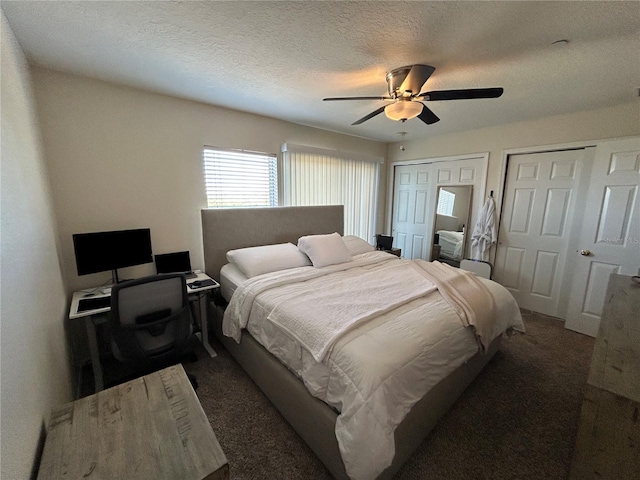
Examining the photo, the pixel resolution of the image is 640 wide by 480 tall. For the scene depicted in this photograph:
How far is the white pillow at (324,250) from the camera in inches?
106

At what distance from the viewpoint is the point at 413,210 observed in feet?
14.2

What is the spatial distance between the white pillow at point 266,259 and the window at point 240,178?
0.66 m

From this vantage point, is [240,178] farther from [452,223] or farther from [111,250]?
[452,223]

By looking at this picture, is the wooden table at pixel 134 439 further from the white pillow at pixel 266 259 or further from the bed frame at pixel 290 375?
the white pillow at pixel 266 259

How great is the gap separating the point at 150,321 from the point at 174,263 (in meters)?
0.95

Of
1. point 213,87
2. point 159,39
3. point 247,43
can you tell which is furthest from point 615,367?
point 213,87

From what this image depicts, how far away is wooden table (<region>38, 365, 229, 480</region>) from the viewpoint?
0.80 metres

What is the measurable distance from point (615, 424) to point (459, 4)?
194 cm

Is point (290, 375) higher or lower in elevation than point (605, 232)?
lower

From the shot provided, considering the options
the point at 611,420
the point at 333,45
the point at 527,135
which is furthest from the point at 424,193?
the point at 611,420

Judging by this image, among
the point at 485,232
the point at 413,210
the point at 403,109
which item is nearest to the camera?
the point at 403,109

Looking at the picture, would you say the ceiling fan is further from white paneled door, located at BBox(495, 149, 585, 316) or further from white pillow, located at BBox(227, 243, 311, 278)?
white paneled door, located at BBox(495, 149, 585, 316)

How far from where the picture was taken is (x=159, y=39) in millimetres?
1502

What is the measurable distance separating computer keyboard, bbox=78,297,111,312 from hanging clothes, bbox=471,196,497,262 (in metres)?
4.20
